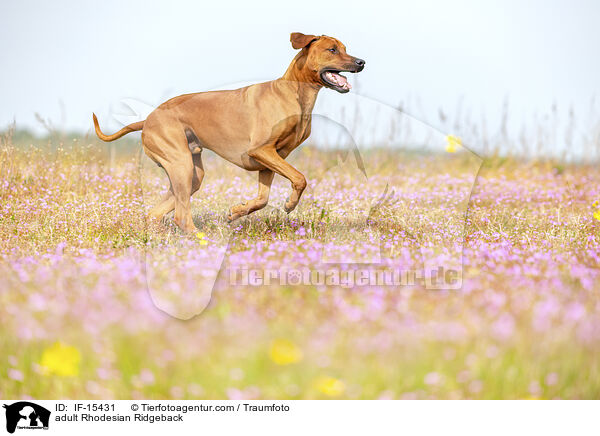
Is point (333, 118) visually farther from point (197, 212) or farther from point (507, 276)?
point (507, 276)

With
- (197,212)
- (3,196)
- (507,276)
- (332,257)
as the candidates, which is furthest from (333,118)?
(3,196)

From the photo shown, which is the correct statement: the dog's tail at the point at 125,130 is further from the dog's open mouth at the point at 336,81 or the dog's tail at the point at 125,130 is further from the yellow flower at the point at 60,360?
the yellow flower at the point at 60,360

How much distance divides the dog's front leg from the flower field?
225mm

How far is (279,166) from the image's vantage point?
5.26 meters

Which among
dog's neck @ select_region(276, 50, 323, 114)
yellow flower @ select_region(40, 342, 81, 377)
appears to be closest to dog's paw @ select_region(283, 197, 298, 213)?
dog's neck @ select_region(276, 50, 323, 114)

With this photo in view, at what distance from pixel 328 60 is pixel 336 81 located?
0.18 m

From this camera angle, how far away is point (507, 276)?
4707mm

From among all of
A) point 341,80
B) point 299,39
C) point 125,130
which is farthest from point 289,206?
point 125,130

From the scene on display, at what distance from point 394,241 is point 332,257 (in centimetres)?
76

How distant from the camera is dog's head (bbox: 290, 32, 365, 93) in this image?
5.21 metres

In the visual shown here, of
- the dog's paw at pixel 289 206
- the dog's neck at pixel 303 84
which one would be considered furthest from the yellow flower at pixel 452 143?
the dog's paw at pixel 289 206
